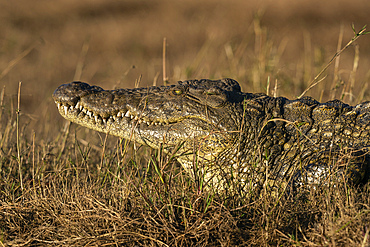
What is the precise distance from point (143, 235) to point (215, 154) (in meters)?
1.16

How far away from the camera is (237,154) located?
3582 mm

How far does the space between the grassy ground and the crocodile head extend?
194 millimetres

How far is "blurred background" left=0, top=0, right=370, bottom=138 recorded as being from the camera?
34.8 feet

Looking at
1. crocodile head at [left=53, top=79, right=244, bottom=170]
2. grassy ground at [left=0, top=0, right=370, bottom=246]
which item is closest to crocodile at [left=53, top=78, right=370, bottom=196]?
crocodile head at [left=53, top=79, right=244, bottom=170]

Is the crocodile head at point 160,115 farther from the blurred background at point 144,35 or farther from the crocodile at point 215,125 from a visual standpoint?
the blurred background at point 144,35

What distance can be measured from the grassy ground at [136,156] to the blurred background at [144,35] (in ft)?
0.23

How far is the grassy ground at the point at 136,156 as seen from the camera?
8.68 feet

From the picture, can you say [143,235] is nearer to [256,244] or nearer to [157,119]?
[256,244]

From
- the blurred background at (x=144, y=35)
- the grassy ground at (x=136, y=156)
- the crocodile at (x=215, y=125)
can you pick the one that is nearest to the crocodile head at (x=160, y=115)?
the crocodile at (x=215, y=125)

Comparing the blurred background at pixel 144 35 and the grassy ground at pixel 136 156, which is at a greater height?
the blurred background at pixel 144 35

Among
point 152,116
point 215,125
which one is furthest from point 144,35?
point 215,125

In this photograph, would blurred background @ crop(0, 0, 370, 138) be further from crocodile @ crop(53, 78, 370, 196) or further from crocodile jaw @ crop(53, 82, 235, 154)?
crocodile jaw @ crop(53, 82, 235, 154)

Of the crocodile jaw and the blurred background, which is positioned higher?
the blurred background

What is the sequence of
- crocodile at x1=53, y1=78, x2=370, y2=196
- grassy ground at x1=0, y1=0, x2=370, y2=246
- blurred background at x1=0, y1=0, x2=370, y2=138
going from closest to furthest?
1. grassy ground at x1=0, y1=0, x2=370, y2=246
2. crocodile at x1=53, y1=78, x2=370, y2=196
3. blurred background at x1=0, y1=0, x2=370, y2=138
